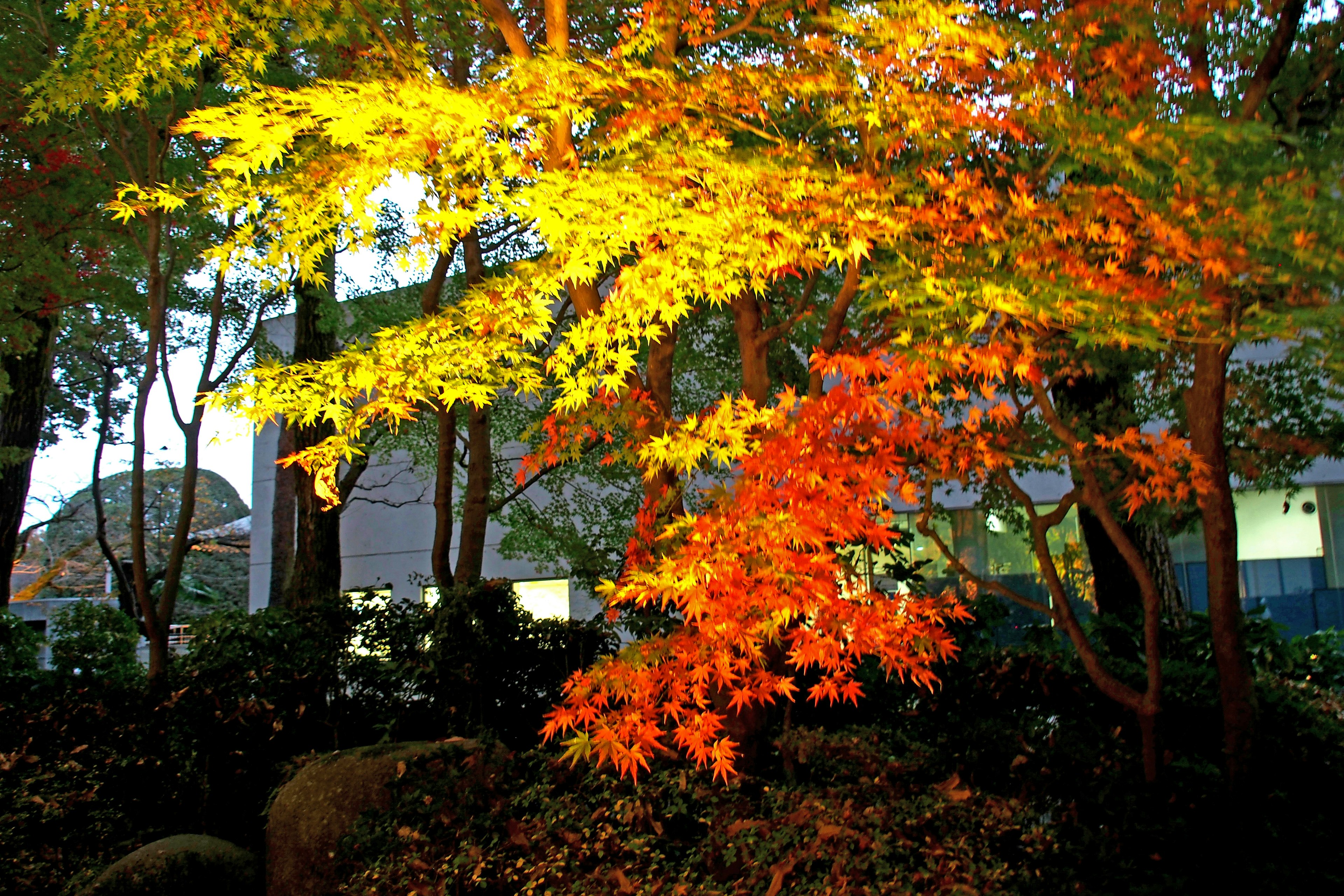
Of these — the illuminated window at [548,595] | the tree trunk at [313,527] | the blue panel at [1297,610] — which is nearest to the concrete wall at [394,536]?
the illuminated window at [548,595]

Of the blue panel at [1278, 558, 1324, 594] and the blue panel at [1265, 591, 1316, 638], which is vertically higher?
the blue panel at [1278, 558, 1324, 594]

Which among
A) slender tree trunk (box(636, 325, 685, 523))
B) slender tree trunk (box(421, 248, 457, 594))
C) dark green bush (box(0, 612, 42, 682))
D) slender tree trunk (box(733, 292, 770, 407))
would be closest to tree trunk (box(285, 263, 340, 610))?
slender tree trunk (box(421, 248, 457, 594))

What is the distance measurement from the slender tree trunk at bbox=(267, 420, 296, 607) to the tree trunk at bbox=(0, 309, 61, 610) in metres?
3.63

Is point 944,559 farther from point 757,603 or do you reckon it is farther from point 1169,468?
point 757,603

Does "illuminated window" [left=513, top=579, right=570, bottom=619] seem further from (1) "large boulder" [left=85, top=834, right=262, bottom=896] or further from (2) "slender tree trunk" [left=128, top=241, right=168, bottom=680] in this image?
(1) "large boulder" [left=85, top=834, right=262, bottom=896]

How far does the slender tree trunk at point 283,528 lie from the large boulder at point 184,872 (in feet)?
32.2

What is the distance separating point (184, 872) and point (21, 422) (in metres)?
9.56

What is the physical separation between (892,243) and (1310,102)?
11.9ft

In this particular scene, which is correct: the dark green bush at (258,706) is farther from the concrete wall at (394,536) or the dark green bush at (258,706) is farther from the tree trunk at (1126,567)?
the concrete wall at (394,536)

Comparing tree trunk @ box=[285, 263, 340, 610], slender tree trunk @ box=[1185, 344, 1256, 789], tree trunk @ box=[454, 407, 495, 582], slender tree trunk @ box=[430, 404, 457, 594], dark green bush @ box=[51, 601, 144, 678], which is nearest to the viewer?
slender tree trunk @ box=[1185, 344, 1256, 789]

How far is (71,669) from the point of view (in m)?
10.4

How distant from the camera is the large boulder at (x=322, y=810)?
625 centimetres

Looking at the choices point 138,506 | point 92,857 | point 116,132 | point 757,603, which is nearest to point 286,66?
point 116,132

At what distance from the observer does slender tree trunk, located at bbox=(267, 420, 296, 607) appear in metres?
16.8
